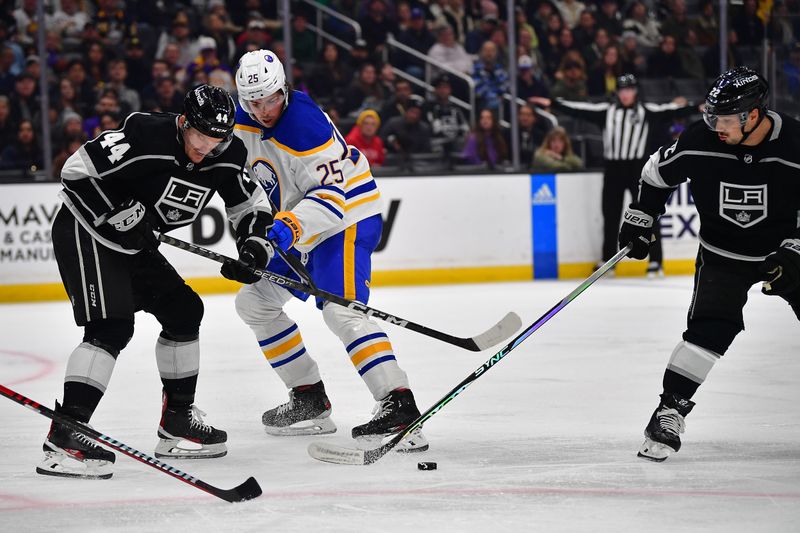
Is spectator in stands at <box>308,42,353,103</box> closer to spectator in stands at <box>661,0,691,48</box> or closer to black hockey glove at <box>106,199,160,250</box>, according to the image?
spectator in stands at <box>661,0,691,48</box>

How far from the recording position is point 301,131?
3611mm

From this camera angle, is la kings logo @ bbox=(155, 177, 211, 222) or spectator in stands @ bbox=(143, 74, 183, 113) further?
spectator in stands @ bbox=(143, 74, 183, 113)

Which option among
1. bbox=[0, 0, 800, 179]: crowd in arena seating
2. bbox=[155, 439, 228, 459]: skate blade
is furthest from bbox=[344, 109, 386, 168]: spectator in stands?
bbox=[155, 439, 228, 459]: skate blade

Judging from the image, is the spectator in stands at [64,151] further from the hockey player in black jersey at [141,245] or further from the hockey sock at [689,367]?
the hockey sock at [689,367]

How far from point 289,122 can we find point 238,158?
239mm

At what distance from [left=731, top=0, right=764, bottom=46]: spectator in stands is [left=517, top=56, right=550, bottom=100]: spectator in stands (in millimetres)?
1466

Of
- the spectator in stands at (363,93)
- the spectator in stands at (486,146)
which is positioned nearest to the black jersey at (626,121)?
the spectator in stands at (486,146)

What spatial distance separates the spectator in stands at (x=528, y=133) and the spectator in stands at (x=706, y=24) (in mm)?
1471

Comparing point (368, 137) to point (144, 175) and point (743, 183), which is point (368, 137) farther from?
point (743, 183)

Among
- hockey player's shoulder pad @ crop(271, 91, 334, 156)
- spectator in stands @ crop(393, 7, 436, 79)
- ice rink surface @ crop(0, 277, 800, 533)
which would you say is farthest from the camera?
spectator in stands @ crop(393, 7, 436, 79)

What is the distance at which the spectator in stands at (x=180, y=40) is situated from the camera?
29.1 feet

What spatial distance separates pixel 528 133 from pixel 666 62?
1.67m

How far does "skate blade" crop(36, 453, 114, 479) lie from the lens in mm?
3182

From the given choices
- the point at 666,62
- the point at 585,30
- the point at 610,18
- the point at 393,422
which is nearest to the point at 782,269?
the point at 393,422
